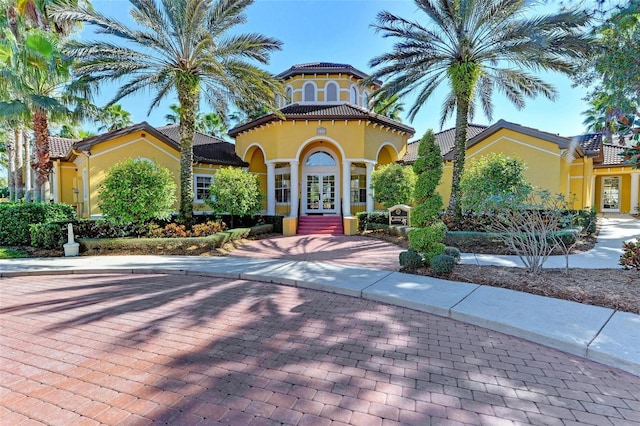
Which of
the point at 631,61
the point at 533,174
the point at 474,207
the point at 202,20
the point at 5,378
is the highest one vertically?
the point at 202,20

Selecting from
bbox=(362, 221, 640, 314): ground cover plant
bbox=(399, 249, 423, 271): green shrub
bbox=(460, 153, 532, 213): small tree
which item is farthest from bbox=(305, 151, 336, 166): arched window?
bbox=(362, 221, 640, 314): ground cover plant

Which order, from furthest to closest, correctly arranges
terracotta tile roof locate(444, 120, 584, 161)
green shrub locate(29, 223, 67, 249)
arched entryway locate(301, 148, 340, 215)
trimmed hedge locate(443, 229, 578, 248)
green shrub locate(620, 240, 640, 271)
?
arched entryway locate(301, 148, 340, 215)
terracotta tile roof locate(444, 120, 584, 161)
green shrub locate(29, 223, 67, 249)
trimmed hedge locate(443, 229, 578, 248)
green shrub locate(620, 240, 640, 271)

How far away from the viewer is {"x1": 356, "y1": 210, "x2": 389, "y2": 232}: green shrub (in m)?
17.0

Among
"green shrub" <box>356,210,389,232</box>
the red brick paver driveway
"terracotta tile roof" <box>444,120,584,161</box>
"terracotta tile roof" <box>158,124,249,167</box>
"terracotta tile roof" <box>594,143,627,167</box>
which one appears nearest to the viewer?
the red brick paver driveway

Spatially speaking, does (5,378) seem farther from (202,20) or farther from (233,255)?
(202,20)

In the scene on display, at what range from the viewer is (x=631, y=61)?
6703 millimetres

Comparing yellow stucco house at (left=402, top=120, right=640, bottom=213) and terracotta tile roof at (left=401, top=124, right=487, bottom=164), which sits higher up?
terracotta tile roof at (left=401, top=124, right=487, bottom=164)

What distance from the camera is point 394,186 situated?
16.3 metres

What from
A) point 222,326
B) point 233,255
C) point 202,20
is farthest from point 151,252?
point 202,20

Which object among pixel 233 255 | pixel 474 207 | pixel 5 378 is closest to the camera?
pixel 5 378

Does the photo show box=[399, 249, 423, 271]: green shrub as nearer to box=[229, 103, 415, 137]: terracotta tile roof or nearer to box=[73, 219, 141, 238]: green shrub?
box=[73, 219, 141, 238]: green shrub

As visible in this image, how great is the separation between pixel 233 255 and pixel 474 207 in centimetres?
859

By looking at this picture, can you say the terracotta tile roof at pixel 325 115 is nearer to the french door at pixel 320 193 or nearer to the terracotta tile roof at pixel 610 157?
the french door at pixel 320 193

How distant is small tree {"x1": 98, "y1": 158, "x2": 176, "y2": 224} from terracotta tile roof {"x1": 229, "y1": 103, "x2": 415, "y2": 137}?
322 inches
